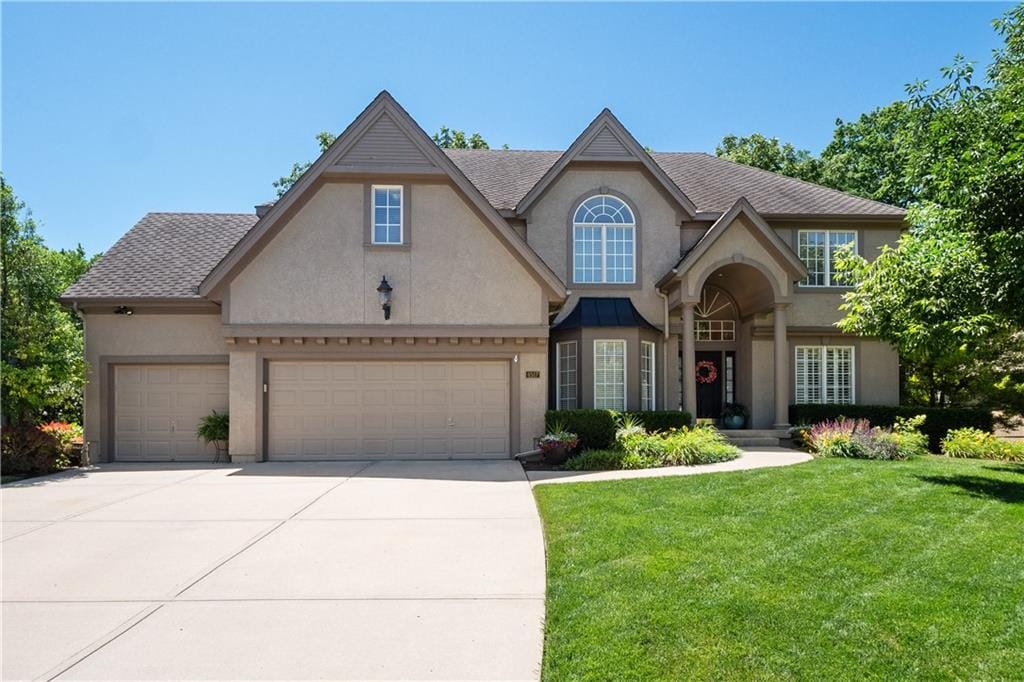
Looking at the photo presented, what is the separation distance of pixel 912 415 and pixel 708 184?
8.47m

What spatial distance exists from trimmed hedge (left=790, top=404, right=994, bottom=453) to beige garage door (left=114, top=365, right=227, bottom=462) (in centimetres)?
1480

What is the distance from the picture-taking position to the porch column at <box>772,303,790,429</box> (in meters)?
15.7

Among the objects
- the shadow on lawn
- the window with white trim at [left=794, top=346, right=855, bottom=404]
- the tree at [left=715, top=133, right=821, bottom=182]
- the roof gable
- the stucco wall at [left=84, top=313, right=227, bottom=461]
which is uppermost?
the tree at [left=715, top=133, right=821, bottom=182]

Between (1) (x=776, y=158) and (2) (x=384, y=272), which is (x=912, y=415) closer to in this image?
(2) (x=384, y=272)

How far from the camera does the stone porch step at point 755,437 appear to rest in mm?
15602

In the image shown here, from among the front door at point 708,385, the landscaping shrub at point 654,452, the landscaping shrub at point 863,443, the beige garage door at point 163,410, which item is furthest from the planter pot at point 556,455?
the beige garage door at point 163,410

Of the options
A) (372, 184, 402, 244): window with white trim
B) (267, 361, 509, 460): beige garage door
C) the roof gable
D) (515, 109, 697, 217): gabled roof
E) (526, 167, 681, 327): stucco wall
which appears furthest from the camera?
(526, 167, 681, 327): stucco wall

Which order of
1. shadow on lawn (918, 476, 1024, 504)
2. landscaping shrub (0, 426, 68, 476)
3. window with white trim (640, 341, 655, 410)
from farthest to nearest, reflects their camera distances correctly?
window with white trim (640, 341, 655, 410)
landscaping shrub (0, 426, 68, 476)
shadow on lawn (918, 476, 1024, 504)

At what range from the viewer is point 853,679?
13.0ft

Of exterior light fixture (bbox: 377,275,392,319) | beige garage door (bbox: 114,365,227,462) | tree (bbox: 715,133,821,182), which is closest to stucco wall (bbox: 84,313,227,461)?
beige garage door (bbox: 114,365,227,462)

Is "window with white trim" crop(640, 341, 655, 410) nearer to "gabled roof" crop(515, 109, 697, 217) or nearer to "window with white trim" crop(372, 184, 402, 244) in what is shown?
"gabled roof" crop(515, 109, 697, 217)

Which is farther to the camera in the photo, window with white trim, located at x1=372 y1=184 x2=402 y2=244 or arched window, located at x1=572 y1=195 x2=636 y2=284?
arched window, located at x1=572 y1=195 x2=636 y2=284

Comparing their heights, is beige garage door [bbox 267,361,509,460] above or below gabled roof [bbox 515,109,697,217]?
below

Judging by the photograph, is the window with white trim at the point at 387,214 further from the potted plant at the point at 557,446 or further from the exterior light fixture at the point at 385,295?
the potted plant at the point at 557,446
